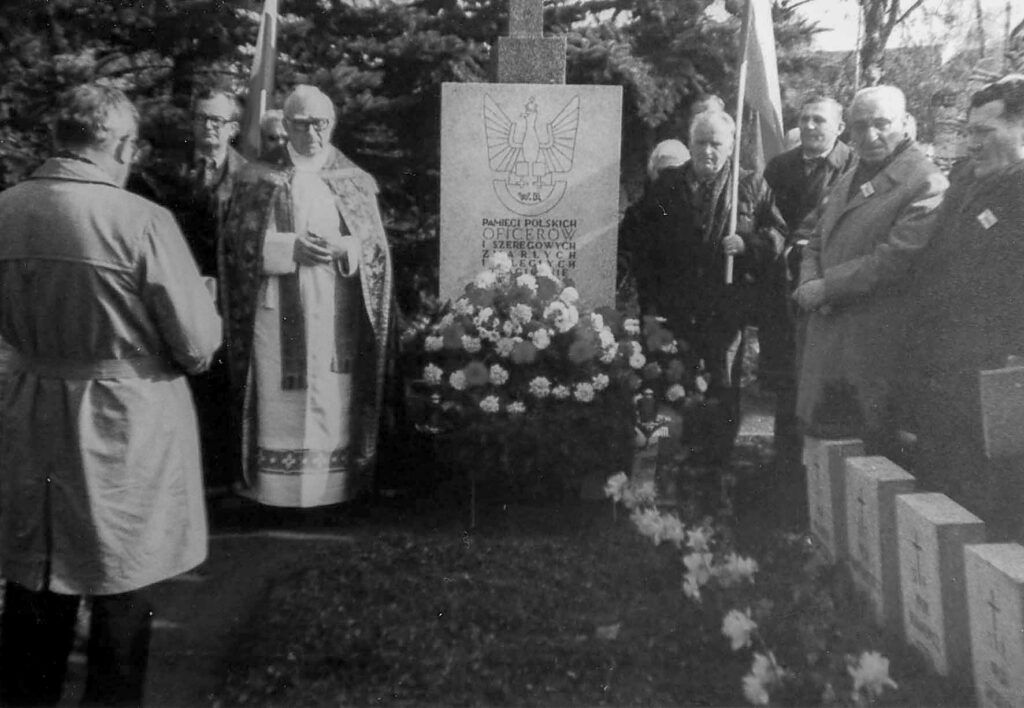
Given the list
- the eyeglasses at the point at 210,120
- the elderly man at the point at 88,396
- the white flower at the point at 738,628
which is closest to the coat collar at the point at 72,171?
the elderly man at the point at 88,396

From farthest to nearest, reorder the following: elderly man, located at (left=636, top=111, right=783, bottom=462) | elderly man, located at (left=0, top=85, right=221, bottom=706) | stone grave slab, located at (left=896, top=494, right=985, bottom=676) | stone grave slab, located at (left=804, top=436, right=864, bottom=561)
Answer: elderly man, located at (left=636, top=111, right=783, bottom=462)
stone grave slab, located at (left=804, top=436, right=864, bottom=561)
stone grave slab, located at (left=896, top=494, right=985, bottom=676)
elderly man, located at (left=0, top=85, right=221, bottom=706)

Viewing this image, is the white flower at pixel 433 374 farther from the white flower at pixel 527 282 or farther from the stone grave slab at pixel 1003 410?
the stone grave slab at pixel 1003 410

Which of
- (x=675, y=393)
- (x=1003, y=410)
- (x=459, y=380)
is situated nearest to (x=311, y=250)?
(x=459, y=380)

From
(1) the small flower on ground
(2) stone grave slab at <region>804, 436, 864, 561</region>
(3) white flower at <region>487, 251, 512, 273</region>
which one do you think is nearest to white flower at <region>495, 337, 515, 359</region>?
(3) white flower at <region>487, 251, 512, 273</region>

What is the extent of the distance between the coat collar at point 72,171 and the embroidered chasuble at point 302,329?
218cm

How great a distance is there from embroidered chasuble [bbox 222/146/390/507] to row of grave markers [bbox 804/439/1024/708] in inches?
90.8

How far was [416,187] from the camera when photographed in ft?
20.7

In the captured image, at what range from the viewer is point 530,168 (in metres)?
5.52

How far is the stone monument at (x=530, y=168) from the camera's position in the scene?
547cm

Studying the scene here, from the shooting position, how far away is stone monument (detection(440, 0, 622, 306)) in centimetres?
547

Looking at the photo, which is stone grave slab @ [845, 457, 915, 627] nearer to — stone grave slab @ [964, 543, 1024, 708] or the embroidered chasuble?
stone grave slab @ [964, 543, 1024, 708]

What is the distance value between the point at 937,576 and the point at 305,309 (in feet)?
10.1

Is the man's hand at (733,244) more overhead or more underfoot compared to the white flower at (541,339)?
more overhead

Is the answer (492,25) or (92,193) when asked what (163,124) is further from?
(92,193)
